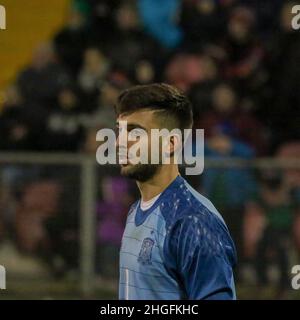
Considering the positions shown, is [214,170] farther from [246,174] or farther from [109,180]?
[109,180]

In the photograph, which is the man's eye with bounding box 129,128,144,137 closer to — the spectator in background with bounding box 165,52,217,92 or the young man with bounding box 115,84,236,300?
the young man with bounding box 115,84,236,300

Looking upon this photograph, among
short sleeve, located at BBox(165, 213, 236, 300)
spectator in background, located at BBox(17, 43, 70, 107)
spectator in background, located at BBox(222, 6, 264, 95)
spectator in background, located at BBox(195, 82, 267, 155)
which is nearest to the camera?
short sleeve, located at BBox(165, 213, 236, 300)

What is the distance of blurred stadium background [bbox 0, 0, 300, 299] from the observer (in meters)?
4.53

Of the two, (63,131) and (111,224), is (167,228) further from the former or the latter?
(63,131)

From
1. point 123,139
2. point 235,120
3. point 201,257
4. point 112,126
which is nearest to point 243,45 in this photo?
point 235,120

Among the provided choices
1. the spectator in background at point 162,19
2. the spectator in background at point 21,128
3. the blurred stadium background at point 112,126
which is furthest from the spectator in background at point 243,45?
the spectator in background at point 21,128

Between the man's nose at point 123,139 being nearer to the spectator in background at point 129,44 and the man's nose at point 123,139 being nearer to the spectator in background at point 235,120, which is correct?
the spectator in background at point 235,120

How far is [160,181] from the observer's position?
266 centimetres

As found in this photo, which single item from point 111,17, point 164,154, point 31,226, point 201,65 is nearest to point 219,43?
point 201,65

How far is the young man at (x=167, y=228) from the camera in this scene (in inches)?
95.6

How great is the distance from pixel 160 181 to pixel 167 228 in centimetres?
18

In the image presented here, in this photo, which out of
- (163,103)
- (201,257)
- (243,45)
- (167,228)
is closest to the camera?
(201,257)

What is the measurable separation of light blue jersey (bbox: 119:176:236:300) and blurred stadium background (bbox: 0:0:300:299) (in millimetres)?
1652

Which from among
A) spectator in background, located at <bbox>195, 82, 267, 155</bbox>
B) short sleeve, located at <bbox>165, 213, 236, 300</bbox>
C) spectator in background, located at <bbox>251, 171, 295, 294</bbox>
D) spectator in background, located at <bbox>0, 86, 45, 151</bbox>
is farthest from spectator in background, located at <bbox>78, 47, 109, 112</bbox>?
short sleeve, located at <bbox>165, 213, 236, 300</bbox>
